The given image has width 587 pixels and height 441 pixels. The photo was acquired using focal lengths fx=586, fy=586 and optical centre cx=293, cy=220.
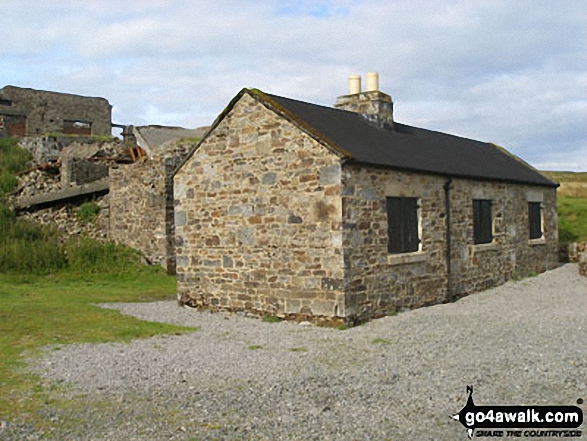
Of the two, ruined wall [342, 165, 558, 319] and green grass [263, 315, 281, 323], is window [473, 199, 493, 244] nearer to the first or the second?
ruined wall [342, 165, 558, 319]

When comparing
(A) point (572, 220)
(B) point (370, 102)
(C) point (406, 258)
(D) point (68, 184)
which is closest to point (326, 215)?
(C) point (406, 258)

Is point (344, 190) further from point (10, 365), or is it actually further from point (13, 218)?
point (13, 218)

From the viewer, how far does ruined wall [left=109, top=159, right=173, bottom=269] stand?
18.2 meters

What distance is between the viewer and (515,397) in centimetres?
620

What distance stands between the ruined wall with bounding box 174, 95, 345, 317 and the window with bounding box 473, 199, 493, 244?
543 cm

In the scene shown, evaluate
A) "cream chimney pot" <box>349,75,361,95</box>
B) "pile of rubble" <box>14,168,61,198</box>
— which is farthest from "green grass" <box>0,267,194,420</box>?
"cream chimney pot" <box>349,75,361,95</box>

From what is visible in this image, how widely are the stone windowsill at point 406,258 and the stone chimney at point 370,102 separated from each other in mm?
3915

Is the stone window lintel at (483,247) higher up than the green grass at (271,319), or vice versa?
the stone window lintel at (483,247)

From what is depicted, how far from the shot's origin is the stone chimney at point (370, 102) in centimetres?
1453

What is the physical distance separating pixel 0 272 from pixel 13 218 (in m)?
3.66

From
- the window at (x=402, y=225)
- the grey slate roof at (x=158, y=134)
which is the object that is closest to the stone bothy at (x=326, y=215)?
the window at (x=402, y=225)

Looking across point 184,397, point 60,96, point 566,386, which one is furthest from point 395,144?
point 60,96

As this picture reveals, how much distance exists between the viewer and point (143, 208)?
61.6 ft

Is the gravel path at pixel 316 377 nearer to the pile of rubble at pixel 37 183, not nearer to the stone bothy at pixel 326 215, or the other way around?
the stone bothy at pixel 326 215
